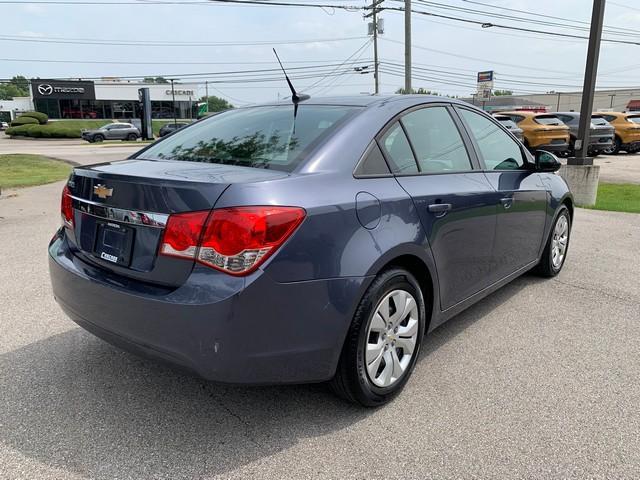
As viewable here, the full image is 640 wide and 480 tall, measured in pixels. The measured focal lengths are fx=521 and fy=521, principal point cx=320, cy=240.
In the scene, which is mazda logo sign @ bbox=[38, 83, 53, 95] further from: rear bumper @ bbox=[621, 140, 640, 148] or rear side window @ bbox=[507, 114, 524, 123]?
rear bumper @ bbox=[621, 140, 640, 148]

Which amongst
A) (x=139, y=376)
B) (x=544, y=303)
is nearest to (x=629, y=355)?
(x=544, y=303)

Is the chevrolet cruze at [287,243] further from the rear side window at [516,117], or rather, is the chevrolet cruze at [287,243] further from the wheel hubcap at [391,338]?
the rear side window at [516,117]

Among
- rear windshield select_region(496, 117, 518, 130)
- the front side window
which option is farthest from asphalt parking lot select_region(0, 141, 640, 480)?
rear windshield select_region(496, 117, 518, 130)

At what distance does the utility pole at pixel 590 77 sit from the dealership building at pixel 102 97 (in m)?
60.9

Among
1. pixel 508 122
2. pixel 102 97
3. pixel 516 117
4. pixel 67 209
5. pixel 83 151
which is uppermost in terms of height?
pixel 102 97

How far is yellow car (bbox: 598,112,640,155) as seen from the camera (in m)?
21.4

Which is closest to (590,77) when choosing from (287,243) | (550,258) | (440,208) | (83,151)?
(550,258)

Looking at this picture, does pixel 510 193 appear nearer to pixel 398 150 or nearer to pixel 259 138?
pixel 398 150

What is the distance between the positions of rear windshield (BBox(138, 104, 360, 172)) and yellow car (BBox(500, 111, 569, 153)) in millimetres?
15744

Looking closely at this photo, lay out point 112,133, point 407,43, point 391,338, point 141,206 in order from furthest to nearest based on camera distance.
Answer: point 112,133, point 407,43, point 391,338, point 141,206

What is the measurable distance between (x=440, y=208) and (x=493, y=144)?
1299 mm

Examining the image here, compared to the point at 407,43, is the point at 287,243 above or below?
below

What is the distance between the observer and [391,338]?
9.14 ft

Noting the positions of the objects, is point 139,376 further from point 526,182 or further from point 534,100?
point 534,100
